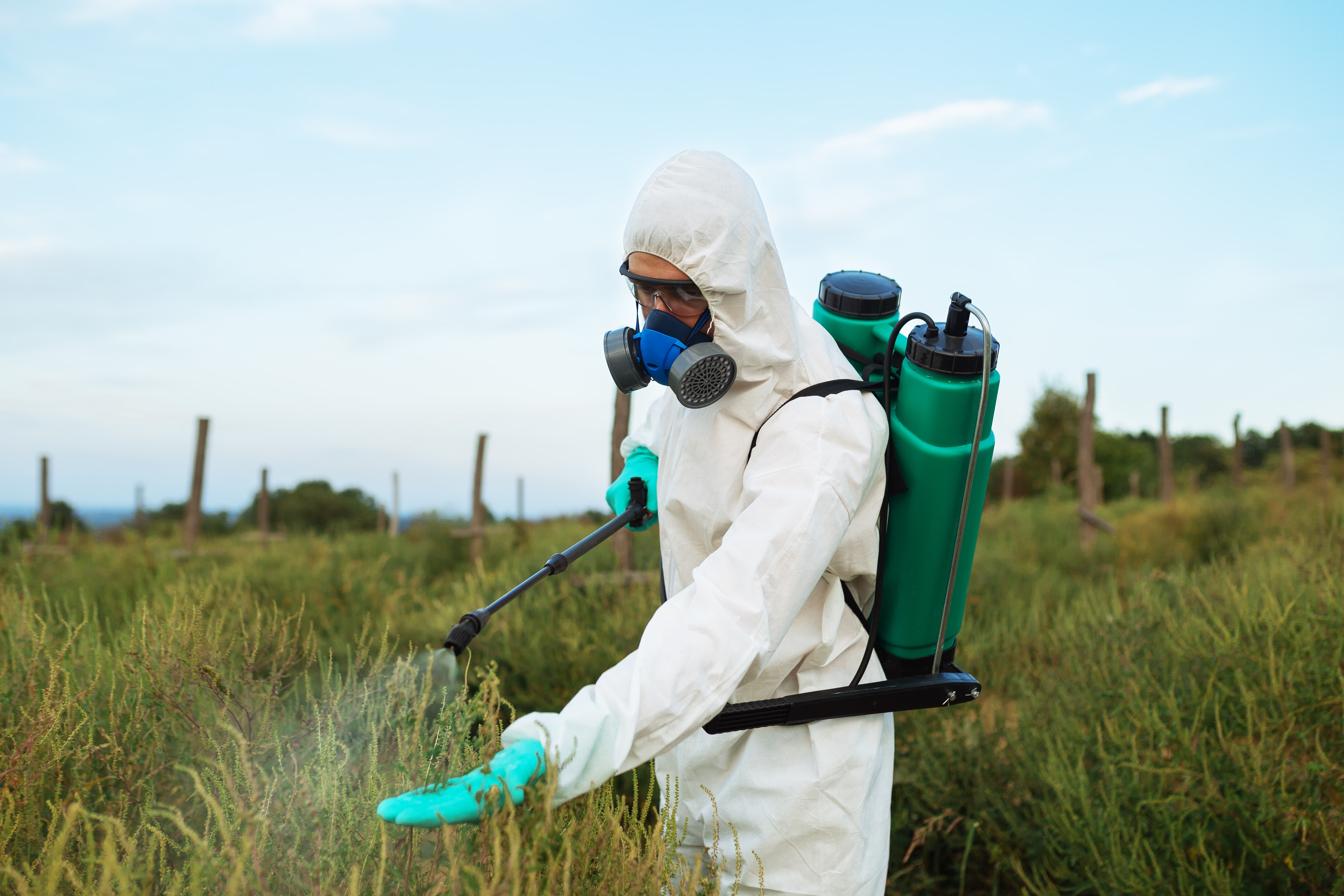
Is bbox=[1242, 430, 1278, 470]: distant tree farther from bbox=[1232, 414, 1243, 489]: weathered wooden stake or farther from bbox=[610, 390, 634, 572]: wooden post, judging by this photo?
bbox=[610, 390, 634, 572]: wooden post

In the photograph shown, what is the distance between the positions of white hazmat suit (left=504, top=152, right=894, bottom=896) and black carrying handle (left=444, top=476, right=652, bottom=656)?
277 millimetres

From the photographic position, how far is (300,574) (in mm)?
7535

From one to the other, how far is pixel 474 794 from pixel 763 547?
62 cm

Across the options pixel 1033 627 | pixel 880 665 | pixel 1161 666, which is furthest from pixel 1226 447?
pixel 880 665

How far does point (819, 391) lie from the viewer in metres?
1.81

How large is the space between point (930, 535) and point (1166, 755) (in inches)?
100.0

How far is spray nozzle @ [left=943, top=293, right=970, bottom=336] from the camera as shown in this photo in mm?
1865

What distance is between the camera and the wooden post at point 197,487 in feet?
38.8

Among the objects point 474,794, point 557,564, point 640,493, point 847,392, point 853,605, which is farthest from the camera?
point 640,493

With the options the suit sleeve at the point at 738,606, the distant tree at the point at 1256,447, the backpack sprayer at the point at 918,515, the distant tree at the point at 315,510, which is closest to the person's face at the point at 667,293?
the backpack sprayer at the point at 918,515

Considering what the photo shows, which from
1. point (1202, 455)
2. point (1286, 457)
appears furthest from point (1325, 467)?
point (1202, 455)

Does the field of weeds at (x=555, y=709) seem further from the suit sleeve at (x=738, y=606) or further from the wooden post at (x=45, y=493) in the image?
the wooden post at (x=45, y=493)

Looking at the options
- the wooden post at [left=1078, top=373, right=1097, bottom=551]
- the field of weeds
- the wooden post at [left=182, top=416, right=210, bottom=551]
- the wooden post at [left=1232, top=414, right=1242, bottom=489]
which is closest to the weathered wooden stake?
the wooden post at [left=1232, top=414, right=1242, bottom=489]

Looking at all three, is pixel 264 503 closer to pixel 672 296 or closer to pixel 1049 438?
pixel 672 296
